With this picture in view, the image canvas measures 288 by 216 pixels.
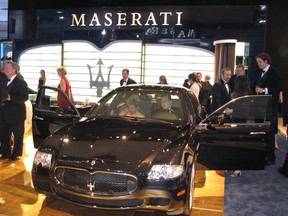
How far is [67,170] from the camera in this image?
152 inches

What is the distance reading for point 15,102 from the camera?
656cm

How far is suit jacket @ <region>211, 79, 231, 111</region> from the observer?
6.61 m

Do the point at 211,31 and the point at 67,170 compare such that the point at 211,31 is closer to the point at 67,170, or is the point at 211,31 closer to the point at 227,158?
the point at 227,158

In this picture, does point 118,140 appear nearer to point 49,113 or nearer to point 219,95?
point 49,113

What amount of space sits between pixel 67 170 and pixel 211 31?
9.42m

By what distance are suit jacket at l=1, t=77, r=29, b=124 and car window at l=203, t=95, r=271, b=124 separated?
3463 millimetres

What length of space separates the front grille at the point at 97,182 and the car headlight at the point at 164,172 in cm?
18

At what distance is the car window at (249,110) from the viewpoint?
513 centimetres

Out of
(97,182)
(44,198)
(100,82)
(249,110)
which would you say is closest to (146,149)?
(97,182)

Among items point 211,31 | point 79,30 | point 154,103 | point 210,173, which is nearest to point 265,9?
point 211,31

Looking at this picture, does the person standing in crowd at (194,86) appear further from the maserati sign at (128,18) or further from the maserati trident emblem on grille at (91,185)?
the maserati trident emblem on grille at (91,185)

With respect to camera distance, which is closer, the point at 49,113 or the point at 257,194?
the point at 257,194

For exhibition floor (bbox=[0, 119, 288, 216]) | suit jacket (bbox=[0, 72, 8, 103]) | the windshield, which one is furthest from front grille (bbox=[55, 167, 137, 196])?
suit jacket (bbox=[0, 72, 8, 103])

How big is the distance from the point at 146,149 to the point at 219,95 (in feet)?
10.2
